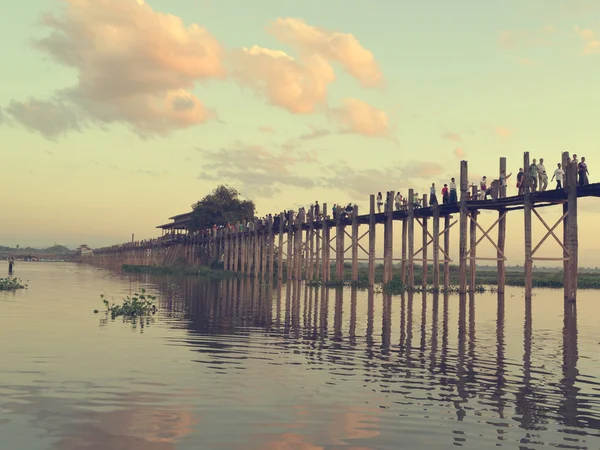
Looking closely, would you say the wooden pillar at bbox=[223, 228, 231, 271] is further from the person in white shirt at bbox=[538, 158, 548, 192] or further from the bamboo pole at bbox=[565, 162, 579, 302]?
the bamboo pole at bbox=[565, 162, 579, 302]

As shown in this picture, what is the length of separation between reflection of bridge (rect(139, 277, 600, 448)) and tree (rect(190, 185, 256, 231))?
2448 inches

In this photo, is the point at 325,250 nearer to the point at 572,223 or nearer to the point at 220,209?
the point at 572,223

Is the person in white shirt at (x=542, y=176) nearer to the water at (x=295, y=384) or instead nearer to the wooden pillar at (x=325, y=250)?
the water at (x=295, y=384)

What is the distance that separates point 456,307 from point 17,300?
17606 mm

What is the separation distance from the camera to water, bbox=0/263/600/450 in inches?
284

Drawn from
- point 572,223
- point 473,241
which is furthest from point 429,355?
point 473,241

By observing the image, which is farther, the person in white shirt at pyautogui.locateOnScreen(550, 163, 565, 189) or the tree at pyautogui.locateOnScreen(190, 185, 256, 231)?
the tree at pyautogui.locateOnScreen(190, 185, 256, 231)

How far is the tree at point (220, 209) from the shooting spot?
86.6m

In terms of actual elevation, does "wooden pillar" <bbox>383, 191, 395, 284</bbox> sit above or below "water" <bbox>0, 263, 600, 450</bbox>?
above

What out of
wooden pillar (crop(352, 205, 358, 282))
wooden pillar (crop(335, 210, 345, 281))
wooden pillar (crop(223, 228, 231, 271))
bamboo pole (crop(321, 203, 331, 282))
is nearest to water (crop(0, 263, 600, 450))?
wooden pillar (crop(352, 205, 358, 282))

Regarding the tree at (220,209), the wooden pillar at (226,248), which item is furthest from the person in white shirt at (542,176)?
the tree at (220,209)

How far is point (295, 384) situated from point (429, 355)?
4.11m

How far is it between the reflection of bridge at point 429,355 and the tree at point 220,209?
204 ft

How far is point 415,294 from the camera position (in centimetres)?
3266
